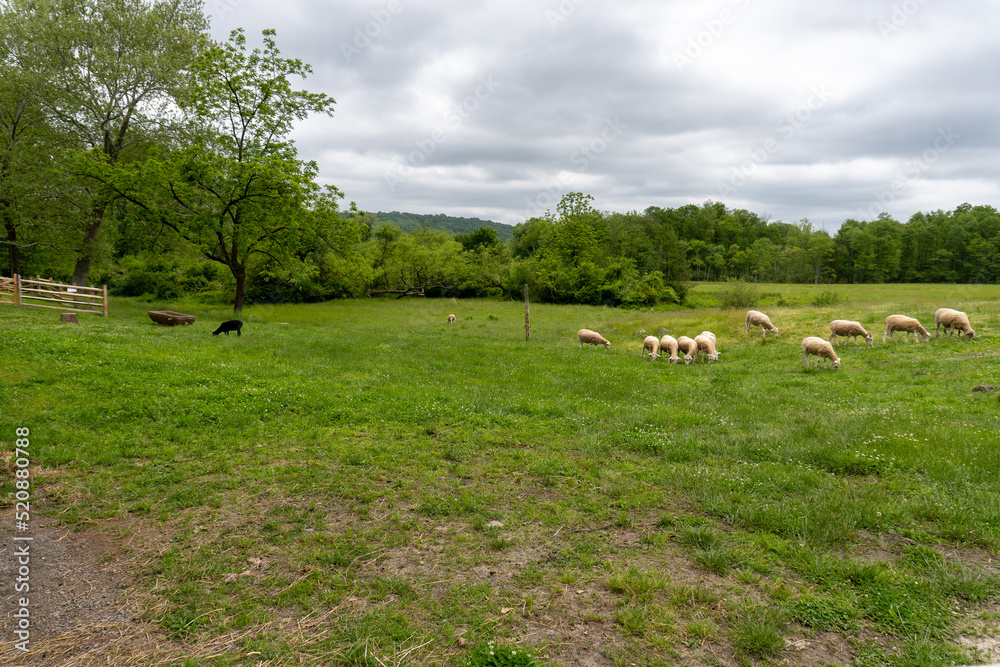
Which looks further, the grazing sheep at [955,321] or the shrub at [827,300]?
the shrub at [827,300]

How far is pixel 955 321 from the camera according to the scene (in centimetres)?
2075

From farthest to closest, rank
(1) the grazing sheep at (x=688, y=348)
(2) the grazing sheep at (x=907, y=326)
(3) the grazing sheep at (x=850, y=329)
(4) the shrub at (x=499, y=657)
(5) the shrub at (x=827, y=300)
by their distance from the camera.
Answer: (5) the shrub at (x=827, y=300) → (3) the grazing sheep at (x=850, y=329) → (2) the grazing sheep at (x=907, y=326) → (1) the grazing sheep at (x=688, y=348) → (4) the shrub at (x=499, y=657)

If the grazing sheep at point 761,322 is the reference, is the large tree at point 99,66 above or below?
above

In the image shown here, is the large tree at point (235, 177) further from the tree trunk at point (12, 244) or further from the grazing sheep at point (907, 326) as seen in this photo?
the grazing sheep at point (907, 326)

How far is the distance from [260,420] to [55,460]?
341 cm

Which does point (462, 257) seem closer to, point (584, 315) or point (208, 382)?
point (584, 315)

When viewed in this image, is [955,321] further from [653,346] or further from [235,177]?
[235,177]

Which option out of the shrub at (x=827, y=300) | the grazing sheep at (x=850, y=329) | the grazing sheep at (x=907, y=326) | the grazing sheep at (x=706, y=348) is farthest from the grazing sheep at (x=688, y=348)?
the shrub at (x=827, y=300)

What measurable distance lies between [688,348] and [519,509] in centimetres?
1639

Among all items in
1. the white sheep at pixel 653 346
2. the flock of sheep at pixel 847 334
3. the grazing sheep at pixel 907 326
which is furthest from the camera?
the white sheep at pixel 653 346

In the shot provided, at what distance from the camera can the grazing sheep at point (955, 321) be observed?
20.3m

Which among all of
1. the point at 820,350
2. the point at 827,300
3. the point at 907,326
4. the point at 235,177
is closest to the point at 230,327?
the point at 235,177

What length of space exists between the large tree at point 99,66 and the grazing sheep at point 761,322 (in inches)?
1604

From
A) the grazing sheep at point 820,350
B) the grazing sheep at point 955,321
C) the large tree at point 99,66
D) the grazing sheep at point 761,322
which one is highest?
the large tree at point 99,66
